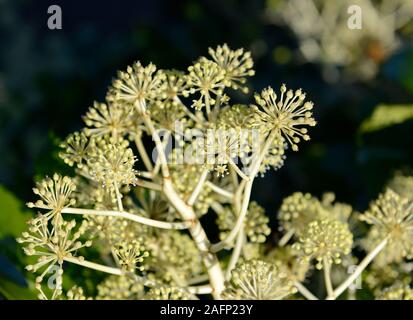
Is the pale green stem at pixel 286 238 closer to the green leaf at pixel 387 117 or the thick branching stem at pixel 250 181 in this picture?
the thick branching stem at pixel 250 181

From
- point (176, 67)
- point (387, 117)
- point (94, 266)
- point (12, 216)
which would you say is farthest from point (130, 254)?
point (176, 67)

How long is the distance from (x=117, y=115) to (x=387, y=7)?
7.40ft

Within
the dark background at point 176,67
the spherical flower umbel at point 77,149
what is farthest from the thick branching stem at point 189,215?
the dark background at point 176,67

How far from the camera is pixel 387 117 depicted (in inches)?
59.7

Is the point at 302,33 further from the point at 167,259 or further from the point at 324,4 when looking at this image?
the point at 167,259

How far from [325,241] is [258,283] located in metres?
0.17

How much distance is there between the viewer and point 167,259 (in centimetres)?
121

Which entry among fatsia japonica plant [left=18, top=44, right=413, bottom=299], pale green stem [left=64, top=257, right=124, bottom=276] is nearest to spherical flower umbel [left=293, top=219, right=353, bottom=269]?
fatsia japonica plant [left=18, top=44, right=413, bottom=299]

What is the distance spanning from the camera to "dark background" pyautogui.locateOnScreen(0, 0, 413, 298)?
1577mm

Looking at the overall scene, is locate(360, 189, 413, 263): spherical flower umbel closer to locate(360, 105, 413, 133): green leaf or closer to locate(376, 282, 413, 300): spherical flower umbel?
locate(376, 282, 413, 300): spherical flower umbel

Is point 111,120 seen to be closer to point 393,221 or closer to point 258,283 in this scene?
point 258,283

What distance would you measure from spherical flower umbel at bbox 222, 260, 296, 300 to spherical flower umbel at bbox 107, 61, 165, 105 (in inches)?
13.7

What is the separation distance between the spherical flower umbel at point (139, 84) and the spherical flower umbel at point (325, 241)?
390mm
